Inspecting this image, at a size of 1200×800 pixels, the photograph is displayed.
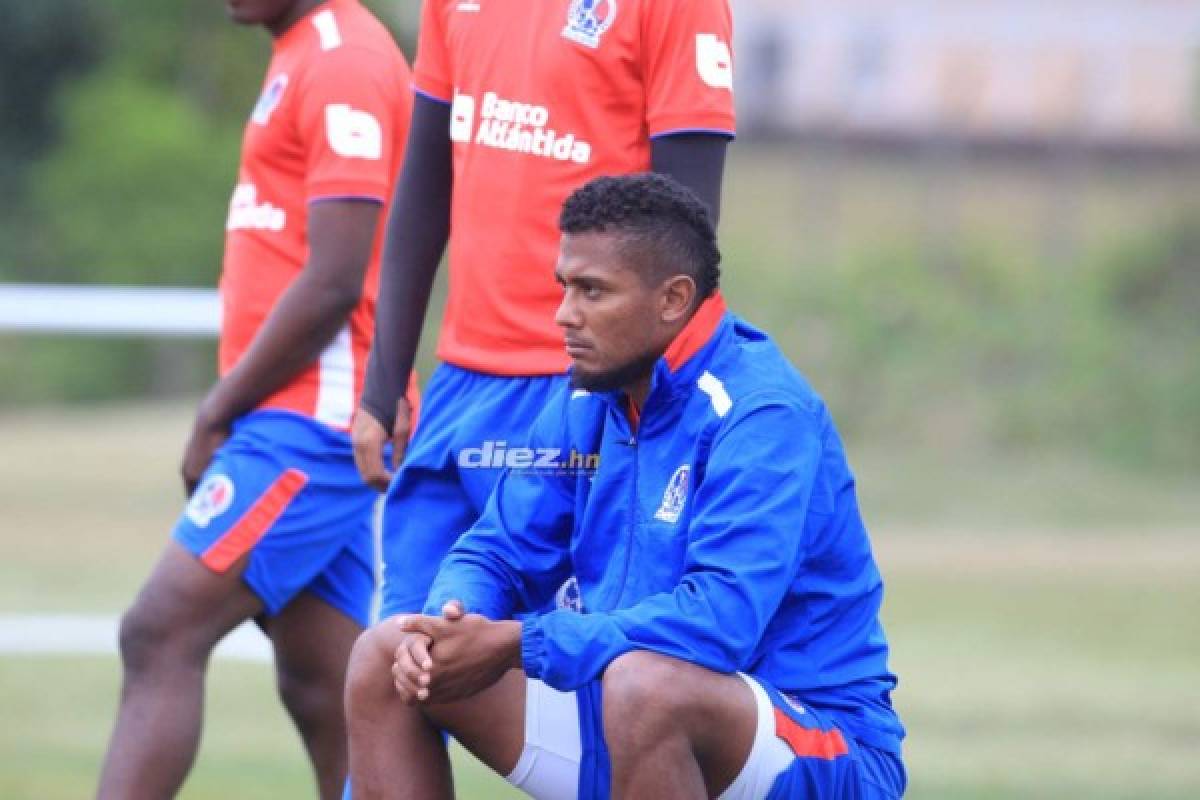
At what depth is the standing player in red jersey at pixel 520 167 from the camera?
426 centimetres

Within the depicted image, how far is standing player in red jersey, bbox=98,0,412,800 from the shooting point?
16.7 feet

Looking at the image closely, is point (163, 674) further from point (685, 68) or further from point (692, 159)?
point (685, 68)

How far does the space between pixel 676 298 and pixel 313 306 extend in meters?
1.35

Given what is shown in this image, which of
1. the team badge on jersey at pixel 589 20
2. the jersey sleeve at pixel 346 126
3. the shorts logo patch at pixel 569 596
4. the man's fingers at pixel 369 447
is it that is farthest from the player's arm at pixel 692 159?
the jersey sleeve at pixel 346 126

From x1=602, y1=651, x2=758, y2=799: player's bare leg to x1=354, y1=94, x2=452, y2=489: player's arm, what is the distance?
1.14 metres

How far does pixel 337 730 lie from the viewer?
17.9 feet

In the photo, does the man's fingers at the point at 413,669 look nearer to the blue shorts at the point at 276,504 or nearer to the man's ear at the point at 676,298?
the man's ear at the point at 676,298

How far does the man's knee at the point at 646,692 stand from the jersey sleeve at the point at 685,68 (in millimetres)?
1088

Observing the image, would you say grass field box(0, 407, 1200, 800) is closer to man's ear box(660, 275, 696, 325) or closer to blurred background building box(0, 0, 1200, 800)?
blurred background building box(0, 0, 1200, 800)

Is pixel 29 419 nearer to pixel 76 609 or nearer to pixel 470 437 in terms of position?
pixel 76 609

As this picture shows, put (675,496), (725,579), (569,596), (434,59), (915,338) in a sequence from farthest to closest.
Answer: (915,338)
(434,59)
(569,596)
(675,496)
(725,579)

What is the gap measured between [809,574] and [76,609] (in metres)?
7.41

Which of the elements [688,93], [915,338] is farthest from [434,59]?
[915,338]

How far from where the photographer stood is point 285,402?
206 inches
